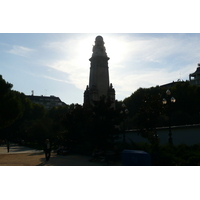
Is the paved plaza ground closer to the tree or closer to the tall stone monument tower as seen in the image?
the tree

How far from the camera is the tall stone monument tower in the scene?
126ft

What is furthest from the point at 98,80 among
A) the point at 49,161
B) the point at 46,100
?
the point at 46,100

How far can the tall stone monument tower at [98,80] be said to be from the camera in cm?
3849

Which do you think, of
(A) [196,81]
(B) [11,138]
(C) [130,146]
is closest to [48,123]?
(C) [130,146]

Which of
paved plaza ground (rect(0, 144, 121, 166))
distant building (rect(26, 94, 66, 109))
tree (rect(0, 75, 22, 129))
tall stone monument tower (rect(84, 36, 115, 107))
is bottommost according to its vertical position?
paved plaza ground (rect(0, 144, 121, 166))

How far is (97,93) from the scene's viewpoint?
3844cm

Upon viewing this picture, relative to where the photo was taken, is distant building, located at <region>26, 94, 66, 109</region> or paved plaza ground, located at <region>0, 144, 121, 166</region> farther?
distant building, located at <region>26, 94, 66, 109</region>

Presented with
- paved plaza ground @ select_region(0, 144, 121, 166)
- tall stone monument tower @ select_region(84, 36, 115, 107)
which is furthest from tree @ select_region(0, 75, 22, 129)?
paved plaza ground @ select_region(0, 144, 121, 166)

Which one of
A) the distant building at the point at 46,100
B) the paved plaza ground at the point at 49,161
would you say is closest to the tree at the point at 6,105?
the paved plaza ground at the point at 49,161

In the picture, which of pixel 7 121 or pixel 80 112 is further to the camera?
pixel 7 121

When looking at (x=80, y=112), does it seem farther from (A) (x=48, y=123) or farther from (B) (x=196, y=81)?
(B) (x=196, y=81)

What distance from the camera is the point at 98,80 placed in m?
38.9

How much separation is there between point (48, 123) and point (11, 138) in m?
32.4

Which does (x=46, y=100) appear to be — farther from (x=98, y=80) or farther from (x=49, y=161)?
(x=49, y=161)
